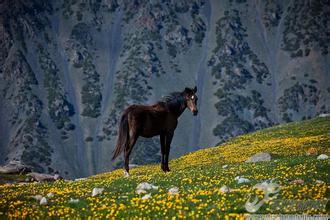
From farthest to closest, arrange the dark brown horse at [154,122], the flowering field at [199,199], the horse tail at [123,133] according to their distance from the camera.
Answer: the dark brown horse at [154,122]
the horse tail at [123,133]
the flowering field at [199,199]

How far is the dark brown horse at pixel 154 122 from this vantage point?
30625 mm

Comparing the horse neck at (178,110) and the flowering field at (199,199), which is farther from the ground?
the horse neck at (178,110)

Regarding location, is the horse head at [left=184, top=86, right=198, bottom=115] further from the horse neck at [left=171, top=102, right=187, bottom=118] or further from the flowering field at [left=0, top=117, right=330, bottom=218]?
the flowering field at [left=0, top=117, right=330, bottom=218]

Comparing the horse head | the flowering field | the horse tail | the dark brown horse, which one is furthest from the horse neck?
the flowering field

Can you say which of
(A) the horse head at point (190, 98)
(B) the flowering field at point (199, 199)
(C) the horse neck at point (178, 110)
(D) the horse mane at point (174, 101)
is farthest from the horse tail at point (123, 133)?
(B) the flowering field at point (199, 199)

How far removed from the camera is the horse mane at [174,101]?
33250 mm

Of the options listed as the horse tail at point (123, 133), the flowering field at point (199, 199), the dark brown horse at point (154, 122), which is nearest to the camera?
the flowering field at point (199, 199)

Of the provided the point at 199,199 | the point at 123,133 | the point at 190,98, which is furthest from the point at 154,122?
the point at 199,199

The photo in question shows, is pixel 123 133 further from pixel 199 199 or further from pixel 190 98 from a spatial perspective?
pixel 199 199

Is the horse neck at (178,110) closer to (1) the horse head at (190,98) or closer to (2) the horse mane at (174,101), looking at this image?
(2) the horse mane at (174,101)

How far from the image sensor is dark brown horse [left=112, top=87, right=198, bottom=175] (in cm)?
3062

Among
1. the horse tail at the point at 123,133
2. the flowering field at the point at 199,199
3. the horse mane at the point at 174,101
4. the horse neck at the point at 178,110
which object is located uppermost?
the horse mane at the point at 174,101

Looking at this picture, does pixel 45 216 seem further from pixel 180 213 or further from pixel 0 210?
pixel 180 213

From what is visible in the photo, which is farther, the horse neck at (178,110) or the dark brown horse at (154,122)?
the horse neck at (178,110)
